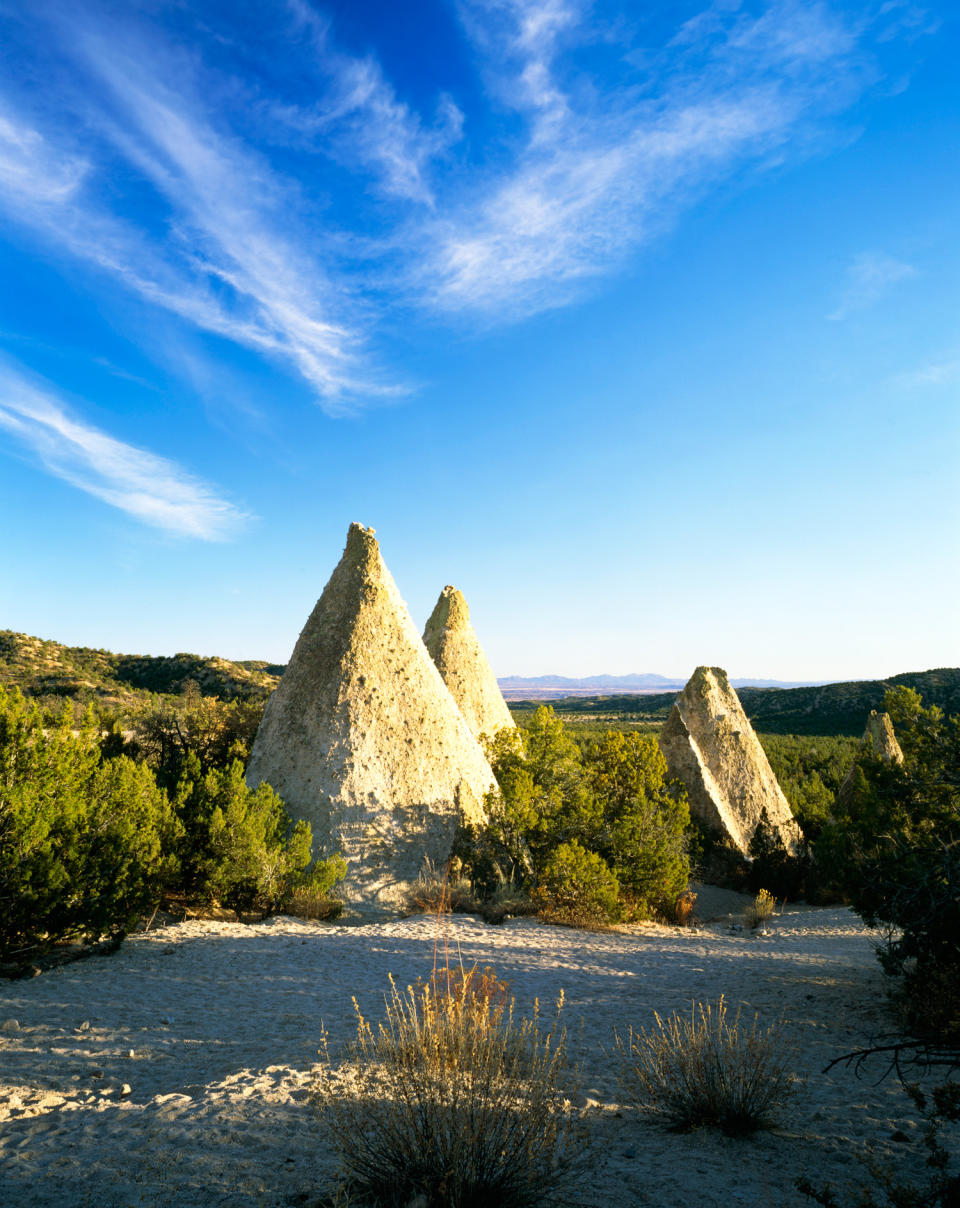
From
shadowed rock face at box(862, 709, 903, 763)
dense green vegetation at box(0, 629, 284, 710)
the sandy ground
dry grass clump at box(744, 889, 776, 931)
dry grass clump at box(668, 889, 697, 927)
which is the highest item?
dense green vegetation at box(0, 629, 284, 710)

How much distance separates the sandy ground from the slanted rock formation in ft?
26.6

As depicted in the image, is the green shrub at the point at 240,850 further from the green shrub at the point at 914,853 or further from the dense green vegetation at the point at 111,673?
the dense green vegetation at the point at 111,673

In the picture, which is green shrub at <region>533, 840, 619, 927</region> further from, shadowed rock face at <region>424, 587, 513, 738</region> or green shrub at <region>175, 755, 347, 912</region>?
shadowed rock face at <region>424, 587, 513, 738</region>

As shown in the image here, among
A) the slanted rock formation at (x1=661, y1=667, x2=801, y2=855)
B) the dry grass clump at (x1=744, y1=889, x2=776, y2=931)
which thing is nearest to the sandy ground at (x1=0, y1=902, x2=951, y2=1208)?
the dry grass clump at (x1=744, y1=889, x2=776, y2=931)

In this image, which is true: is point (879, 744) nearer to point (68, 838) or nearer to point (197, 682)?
point (68, 838)

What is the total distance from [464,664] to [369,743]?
206 inches

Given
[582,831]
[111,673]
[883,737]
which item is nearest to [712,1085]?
[582,831]

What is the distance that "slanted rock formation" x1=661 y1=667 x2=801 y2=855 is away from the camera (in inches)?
678

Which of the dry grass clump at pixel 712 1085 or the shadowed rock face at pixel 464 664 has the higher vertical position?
the shadowed rock face at pixel 464 664

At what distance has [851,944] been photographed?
10742 mm

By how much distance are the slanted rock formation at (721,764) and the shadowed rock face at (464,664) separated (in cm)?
505

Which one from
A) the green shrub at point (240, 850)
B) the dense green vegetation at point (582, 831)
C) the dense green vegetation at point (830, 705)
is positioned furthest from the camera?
the dense green vegetation at point (830, 705)

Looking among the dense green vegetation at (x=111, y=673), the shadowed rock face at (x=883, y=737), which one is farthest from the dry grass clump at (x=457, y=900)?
the dense green vegetation at (x=111, y=673)

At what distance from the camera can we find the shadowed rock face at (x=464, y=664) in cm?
1562
